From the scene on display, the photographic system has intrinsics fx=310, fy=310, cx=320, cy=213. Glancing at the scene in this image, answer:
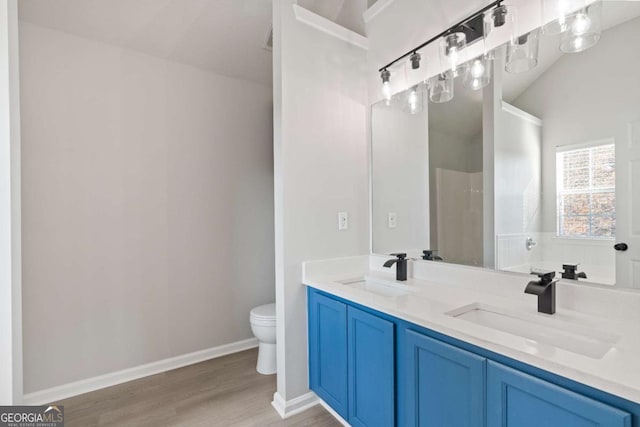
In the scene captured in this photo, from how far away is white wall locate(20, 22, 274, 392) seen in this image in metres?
2.04

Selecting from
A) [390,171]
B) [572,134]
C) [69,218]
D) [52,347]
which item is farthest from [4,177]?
[572,134]

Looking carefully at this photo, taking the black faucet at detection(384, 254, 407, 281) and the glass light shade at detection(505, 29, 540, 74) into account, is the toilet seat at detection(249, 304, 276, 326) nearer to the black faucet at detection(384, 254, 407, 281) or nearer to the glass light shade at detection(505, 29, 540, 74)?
the black faucet at detection(384, 254, 407, 281)

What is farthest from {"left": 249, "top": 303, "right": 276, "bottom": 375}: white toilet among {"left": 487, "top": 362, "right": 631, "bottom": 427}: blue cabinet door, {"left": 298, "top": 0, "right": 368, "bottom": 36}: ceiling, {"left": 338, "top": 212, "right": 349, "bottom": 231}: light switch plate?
{"left": 298, "top": 0, "right": 368, "bottom": 36}: ceiling

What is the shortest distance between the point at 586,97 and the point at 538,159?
288 mm

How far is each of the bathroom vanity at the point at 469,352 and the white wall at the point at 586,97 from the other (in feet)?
1.36

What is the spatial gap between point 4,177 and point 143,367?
1744 millimetres

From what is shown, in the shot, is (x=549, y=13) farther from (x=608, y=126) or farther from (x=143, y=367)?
(x=143, y=367)

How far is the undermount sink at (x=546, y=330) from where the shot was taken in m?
1.05

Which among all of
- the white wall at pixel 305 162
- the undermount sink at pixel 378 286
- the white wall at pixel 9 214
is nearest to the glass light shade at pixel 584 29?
the white wall at pixel 305 162

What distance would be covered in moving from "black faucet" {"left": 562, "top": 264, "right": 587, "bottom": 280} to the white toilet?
1797 mm

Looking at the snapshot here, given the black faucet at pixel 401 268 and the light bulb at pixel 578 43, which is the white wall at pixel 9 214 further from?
the light bulb at pixel 578 43

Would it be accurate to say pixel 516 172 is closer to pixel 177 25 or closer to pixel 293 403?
pixel 293 403

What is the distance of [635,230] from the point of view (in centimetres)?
115

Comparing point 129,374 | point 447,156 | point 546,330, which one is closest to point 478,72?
point 447,156
